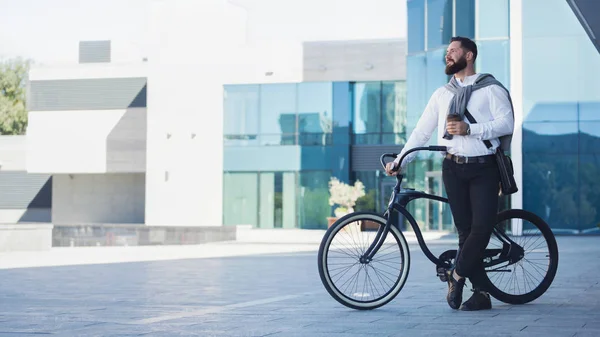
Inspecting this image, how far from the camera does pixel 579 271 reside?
11172mm

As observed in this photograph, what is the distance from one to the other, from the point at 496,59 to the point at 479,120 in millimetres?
25266

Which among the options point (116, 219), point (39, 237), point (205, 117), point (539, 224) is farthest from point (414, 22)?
point (539, 224)

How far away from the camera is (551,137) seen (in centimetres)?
3025

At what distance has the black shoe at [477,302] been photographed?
6.08 metres

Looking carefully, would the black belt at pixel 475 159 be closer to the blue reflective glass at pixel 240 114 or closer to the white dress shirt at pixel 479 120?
the white dress shirt at pixel 479 120

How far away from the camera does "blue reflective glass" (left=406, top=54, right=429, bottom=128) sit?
3259cm

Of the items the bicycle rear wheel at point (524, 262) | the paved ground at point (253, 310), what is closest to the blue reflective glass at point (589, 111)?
the paved ground at point (253, 310)

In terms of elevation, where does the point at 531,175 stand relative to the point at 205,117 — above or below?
below

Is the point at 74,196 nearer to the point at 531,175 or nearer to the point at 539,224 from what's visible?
the point at 531,175

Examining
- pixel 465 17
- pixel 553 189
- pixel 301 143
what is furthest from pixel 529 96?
pixel 301 143

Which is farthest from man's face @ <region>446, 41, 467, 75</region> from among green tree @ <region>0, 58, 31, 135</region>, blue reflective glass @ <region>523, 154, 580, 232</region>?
green tree @ <region>0, 58, 31, 135</region>

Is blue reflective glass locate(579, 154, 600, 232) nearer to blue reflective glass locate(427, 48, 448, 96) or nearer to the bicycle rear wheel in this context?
blue reflective glass locate(427, 48, 448, 96)

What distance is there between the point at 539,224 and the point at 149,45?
3956 centimetres

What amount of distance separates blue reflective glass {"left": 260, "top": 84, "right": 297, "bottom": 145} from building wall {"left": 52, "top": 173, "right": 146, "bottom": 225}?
886 cm
